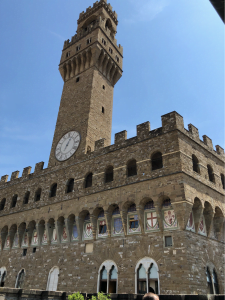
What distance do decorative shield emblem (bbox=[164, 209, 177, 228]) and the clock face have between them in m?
9.63

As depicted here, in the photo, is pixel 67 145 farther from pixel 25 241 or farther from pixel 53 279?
pixel 53 279

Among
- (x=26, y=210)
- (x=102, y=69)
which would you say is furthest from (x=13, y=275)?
(x=102, y=69)

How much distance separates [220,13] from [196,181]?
13.2 meters

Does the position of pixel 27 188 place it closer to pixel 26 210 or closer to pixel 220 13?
pixel 26 210

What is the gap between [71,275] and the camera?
52.5ft

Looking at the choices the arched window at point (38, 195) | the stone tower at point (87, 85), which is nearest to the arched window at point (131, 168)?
the stone tower at point (87, 85)

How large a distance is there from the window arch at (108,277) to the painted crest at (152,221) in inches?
118

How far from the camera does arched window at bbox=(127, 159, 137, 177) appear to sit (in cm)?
1667

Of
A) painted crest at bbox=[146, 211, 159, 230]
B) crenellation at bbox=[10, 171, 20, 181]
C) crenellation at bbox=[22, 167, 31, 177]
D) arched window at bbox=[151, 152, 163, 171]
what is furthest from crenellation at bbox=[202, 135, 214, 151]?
crenellation at bbox=[10, 171, 20, 181]

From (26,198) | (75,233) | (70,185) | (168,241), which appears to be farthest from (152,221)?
(26,198)

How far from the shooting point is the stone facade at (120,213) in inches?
522

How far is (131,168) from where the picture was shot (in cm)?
1686

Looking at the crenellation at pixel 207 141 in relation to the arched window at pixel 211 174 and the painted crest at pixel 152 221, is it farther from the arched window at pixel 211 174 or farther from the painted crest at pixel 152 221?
the painted crest at pixel 152 221

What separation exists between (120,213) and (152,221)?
6.69 ft
